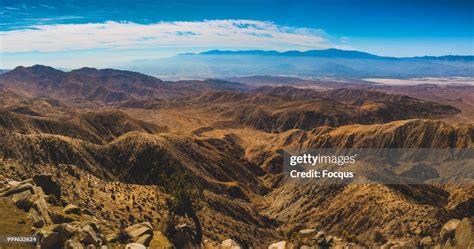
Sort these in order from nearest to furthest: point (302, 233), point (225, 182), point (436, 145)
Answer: point (302, 233), point (225, 182), point (436, 145)

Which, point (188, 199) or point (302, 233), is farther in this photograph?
point (188, 199)

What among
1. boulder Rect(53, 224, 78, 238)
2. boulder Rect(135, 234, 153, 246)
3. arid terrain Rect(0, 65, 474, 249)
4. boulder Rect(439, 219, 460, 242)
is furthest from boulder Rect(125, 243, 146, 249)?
boulder Rect(439, 219, 460, 242)

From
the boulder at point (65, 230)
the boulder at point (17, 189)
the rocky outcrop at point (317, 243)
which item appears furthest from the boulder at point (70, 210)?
the rocky outcrop at point (317, 243)

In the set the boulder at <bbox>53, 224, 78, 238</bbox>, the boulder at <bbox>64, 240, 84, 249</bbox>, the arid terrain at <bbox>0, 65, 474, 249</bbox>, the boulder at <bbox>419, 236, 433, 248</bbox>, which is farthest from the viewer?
the boulder at <bbox>419, 236, 433, 248</bbox>

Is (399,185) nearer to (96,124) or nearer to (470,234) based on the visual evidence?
(470,234)

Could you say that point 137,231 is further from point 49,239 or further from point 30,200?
point 49,239

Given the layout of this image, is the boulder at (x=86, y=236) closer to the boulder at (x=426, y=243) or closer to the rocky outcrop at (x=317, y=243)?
the rocky outcrop at (x=317, y=243)

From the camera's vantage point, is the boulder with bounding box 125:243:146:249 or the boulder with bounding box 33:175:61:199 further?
the boulder with bounding box 33:175:61:199

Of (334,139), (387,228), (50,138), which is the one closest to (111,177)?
(50,138)

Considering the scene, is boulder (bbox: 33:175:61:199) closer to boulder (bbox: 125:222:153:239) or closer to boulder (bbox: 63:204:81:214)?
boulder (bbox: 63:204:81:214)
